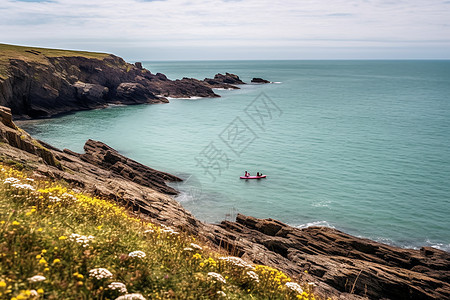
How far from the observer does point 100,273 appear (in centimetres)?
646

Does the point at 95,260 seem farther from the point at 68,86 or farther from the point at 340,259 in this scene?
the point at 68,86

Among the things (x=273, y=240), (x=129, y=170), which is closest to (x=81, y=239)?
(x=273, y=240)

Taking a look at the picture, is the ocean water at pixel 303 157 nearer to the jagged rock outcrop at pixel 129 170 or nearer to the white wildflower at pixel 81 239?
the jagged rock outcrop at pixel 129 170

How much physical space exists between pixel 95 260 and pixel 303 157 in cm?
5067

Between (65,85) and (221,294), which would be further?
(65,85)

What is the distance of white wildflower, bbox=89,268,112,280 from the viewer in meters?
6.30

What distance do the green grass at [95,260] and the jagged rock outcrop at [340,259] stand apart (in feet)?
26.9

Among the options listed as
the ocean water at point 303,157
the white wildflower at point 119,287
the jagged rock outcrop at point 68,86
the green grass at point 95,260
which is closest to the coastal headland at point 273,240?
the green grass at point 95,260

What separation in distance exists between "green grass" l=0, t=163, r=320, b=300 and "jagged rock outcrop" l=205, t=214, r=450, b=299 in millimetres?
8200

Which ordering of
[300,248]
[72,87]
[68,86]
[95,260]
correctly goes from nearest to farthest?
[95,260] < [300,248] < [68,86] < [72,87]

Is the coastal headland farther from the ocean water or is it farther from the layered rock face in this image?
the layered rock face

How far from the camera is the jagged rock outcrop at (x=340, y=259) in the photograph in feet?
65.1

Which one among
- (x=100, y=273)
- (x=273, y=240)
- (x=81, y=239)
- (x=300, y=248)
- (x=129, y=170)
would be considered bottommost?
(x=300, y=248)

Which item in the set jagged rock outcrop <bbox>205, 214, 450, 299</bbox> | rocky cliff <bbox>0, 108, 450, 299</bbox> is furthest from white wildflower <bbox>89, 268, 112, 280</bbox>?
jagged rock outcrop <bbox>205, 214, 450, 299</bbox>
